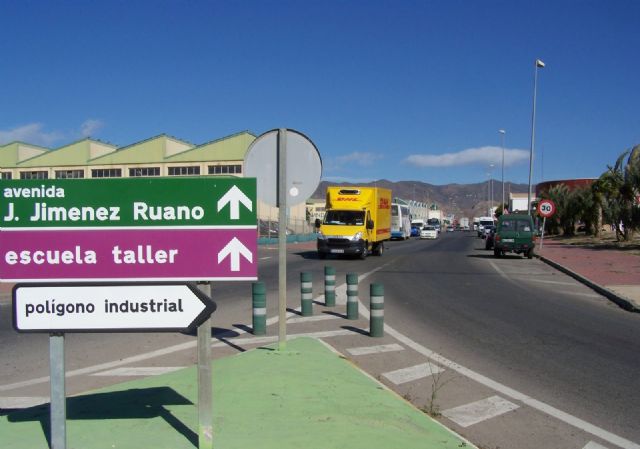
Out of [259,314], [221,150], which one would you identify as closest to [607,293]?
[259,314]

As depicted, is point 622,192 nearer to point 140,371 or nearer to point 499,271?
point 499,271

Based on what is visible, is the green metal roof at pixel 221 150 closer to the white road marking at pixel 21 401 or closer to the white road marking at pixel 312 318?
the white road marking at pixel 312 318

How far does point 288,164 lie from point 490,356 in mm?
3979

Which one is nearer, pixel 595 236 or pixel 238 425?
pixel 238 425

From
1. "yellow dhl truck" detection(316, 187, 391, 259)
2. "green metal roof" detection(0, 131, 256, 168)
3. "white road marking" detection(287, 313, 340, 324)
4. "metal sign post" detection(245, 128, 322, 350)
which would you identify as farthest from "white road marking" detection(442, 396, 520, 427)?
"green metal roof" detection(0, 131, 256, 168)

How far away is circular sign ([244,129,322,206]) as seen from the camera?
7.14 m

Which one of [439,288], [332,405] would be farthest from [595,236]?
[332,405]

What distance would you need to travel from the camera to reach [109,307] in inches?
163

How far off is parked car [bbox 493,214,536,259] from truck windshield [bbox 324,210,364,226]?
7511 millimetres

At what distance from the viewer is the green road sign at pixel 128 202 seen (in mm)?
4223

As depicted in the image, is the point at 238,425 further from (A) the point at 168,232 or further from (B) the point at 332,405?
(A) the point at 168,232

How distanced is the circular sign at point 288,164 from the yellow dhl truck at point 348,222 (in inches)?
844

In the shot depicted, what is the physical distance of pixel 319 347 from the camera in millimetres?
8164

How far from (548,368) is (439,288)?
9.46 meters
